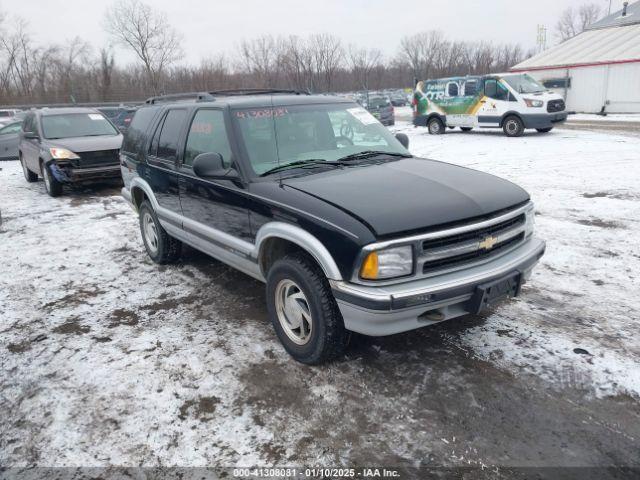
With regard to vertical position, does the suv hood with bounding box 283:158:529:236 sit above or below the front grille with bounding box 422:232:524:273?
above

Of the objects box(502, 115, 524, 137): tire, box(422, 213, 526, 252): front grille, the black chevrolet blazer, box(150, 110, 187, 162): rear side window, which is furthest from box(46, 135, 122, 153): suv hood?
box(502, 115, 524, 137): tire

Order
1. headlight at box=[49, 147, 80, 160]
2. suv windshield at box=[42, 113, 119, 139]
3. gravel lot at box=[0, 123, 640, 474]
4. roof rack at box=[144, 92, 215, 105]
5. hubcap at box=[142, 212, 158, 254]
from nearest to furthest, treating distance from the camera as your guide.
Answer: gravel lot at box=[0, 123, 640, 474]
roof rack at box=[144, 92, 215, 105]
hubcap at box=[142, 212, 158, 254]
headlight at box=[49, 147, 80, 160]
suv windshield at box=[42, 113, 119, 139]

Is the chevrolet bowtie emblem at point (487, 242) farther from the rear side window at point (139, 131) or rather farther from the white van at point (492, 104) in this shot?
the white van at point (492, 104)

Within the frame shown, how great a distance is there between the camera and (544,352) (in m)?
3.46

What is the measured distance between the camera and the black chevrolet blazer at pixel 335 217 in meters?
2.90

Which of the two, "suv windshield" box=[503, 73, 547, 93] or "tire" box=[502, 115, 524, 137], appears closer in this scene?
"suv windshield" box=[503, 73, 547, 93]

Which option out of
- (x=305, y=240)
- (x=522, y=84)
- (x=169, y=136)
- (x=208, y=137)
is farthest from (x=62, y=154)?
(x=522, y=84)

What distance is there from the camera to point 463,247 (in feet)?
10.0

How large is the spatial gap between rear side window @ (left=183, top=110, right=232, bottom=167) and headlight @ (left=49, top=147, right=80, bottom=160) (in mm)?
6232

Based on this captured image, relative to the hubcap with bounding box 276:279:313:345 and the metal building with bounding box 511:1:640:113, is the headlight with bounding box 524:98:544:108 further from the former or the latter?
the hubcap with bounding box 276:279:313:345

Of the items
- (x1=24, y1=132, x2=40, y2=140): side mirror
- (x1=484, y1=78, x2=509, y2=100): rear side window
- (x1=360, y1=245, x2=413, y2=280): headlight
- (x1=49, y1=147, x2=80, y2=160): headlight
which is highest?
Result: (x1=484, y1=78, x2=509, y2=100): rear side window

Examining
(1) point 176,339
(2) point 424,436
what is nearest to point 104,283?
(1) point 176,339

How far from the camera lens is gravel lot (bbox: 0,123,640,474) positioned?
2660mm

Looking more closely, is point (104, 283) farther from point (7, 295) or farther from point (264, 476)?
point (264, 476)
